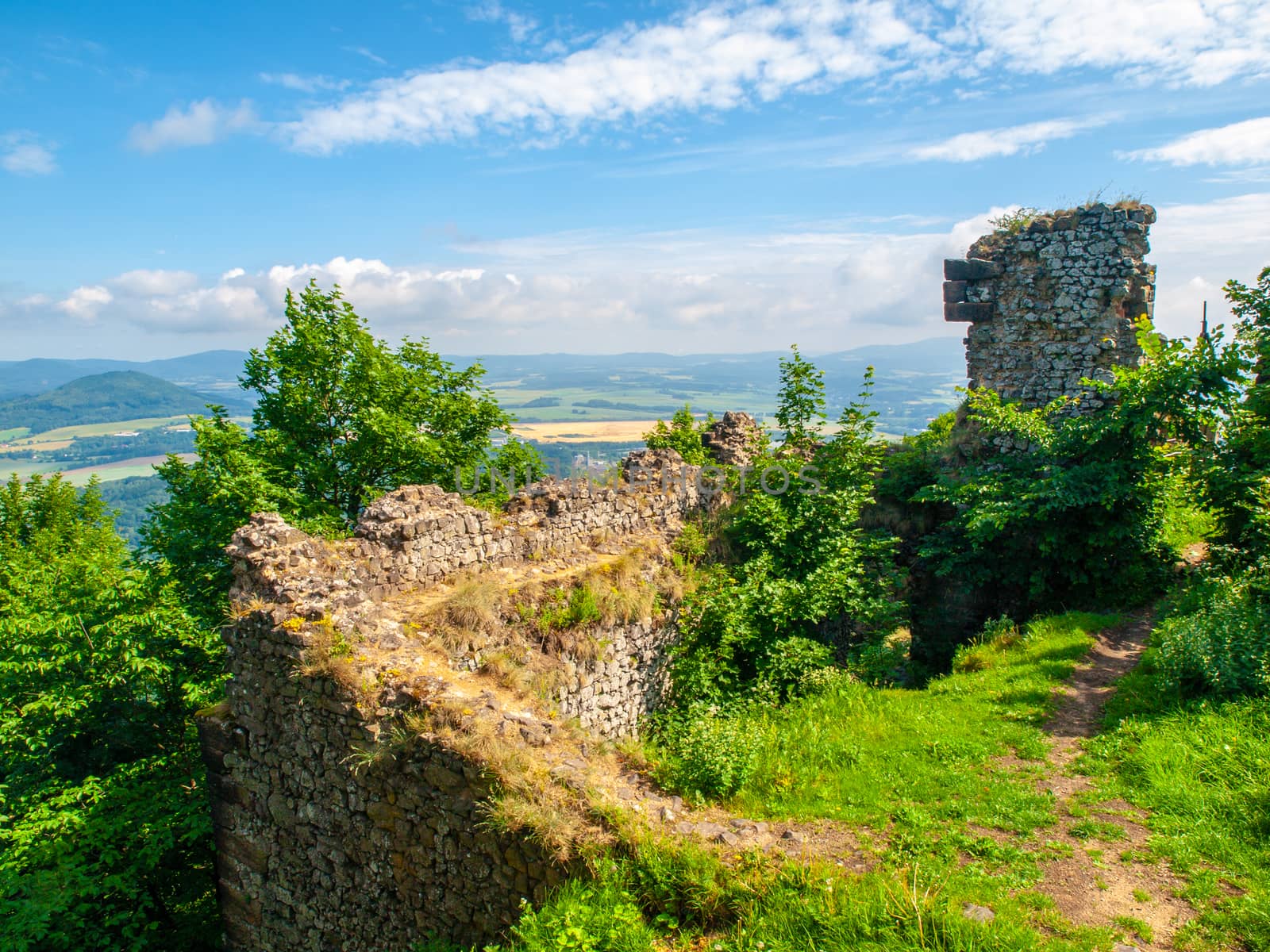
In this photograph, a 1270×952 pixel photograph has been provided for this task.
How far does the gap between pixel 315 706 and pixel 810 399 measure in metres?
9.32

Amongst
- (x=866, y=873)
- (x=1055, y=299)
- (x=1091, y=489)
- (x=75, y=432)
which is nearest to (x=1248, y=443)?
(x=1091, y=489)

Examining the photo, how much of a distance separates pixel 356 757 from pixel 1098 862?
6129 mm

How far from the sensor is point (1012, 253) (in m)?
13.7

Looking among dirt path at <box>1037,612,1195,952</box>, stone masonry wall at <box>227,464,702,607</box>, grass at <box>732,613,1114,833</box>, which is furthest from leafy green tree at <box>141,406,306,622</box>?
dirt path at <box>1037,612,1195,952</box>

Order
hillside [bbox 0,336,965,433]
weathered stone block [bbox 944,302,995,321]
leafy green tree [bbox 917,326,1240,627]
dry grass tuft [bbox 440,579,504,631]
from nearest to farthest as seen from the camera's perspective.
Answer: dry grass tuft [bbox 440,579,504,631] < leafy green tree [bbox 917,326,1240,627] < weathered stone block [bbox 944,302,995,321] < hillside [bbox 0,336,965,433]

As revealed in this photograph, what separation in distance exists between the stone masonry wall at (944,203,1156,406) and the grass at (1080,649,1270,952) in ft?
22.4

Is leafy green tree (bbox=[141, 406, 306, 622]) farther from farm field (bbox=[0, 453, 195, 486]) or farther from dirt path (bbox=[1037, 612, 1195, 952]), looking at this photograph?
farm field (bbox=[0, 453, 195, 486])

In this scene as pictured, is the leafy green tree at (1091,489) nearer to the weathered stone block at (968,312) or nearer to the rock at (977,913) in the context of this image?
the weathered stone block at (968,312)

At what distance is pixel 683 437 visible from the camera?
672 inches

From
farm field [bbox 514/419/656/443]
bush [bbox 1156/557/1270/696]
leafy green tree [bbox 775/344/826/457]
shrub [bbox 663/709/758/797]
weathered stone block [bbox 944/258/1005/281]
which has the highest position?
weathered stone block [bbox 944/258/1005/281]

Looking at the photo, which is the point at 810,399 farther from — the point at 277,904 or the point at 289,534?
the point at 277,904

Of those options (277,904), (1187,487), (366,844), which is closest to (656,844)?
(366,844)

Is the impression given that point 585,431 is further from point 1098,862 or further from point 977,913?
point 977,913

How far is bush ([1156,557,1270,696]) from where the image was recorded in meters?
7.60
